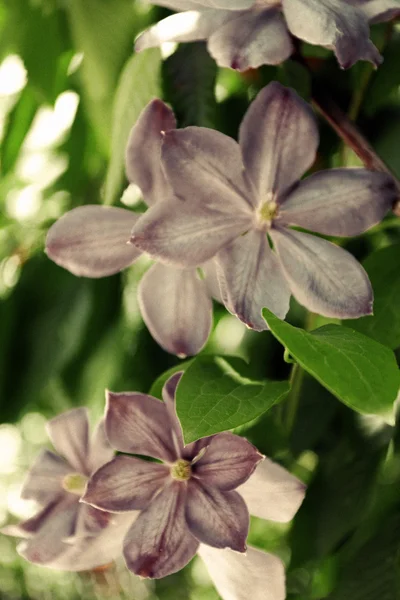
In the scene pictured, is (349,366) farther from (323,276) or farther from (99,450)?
(99,450)

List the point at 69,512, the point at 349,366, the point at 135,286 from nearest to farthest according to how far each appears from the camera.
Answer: the point at 349,366, the point at 69,512, the point at 135,286

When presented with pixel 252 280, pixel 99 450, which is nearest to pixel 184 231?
pixel 252 280

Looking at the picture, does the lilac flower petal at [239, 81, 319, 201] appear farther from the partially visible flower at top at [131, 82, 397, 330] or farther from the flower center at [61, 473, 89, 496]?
the flower center at [61, 473, 89, 496]

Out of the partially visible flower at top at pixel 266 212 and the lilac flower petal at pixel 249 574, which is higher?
the partially visible flower at top at pixel 266 212

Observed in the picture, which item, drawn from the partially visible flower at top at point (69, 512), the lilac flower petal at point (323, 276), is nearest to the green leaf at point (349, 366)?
the lilac flower petal at point (323, 276)

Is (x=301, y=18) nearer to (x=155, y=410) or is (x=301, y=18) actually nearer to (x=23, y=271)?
(x=155, y=410)

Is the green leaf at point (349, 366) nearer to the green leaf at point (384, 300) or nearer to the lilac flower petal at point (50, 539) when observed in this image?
the green leaf at point (384, 300)

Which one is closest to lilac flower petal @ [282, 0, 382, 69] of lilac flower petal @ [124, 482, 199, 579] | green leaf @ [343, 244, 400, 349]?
green leaf @ [343, 244, 400, 349]
